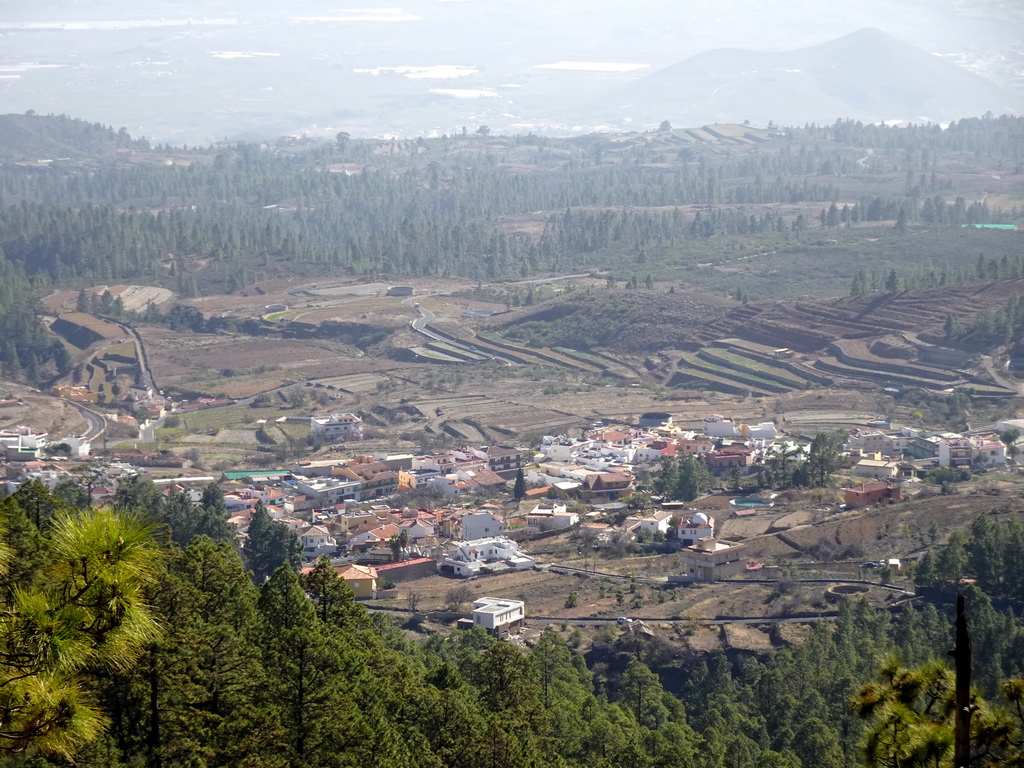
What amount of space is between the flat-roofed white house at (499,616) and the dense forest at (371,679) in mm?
912

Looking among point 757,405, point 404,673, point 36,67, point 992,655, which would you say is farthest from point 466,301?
point 36,67

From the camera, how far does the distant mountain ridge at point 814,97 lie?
18500cm

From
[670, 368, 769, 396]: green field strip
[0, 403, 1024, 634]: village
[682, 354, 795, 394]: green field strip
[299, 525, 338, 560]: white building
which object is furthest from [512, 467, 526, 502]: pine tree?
[682, 354, 795, 394]: green field strip

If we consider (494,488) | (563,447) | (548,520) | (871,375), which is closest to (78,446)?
(494,488)

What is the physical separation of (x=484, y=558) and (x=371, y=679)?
710 inches

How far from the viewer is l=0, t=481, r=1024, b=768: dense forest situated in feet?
21.5

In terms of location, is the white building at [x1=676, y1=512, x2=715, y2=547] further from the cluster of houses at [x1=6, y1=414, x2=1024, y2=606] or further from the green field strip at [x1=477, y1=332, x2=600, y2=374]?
the green field strip at [x1=477, y1=332, x2=600, y2=374]

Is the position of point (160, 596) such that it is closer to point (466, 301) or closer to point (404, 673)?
point (404, 673)

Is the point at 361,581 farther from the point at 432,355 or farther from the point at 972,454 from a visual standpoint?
the point at 432,355

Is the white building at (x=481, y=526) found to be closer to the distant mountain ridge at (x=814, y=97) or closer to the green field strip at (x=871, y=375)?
the green field strip at (x=871, y=375)

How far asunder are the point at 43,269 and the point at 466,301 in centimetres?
2394

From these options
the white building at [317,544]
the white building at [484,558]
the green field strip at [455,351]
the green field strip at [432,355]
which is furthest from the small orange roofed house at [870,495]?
the green field strip at [432,355]

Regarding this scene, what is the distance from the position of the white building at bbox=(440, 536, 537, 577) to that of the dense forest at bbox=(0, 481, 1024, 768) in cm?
372

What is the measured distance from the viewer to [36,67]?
195000 mm
